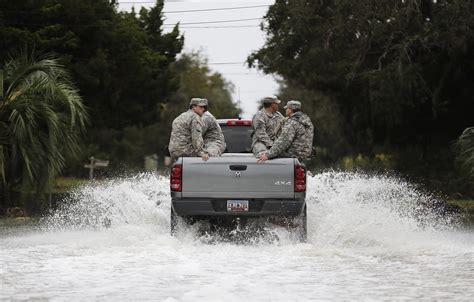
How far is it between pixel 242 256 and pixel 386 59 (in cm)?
2349

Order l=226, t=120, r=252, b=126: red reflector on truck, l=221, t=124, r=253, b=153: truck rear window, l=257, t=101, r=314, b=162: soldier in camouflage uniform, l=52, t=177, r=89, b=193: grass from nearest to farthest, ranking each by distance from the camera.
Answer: l=257, t=101, r=314, b=162: soldier in camouflage uniform → l=226, t=120, r=252, b=126: red reflector on truck → l=221, t=124, r=253, b=153: truck rear window → l=52, t=177, r=89, b=193: grass

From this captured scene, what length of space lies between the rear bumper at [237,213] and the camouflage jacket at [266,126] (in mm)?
1332

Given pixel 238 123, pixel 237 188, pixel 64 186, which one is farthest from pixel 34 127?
pixel 64 186

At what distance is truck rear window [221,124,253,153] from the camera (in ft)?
52.9

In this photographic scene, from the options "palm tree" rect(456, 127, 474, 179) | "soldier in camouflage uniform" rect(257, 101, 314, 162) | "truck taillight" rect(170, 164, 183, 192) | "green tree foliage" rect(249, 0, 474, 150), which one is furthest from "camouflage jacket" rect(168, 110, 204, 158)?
"green tree foliage" rect(249, 0, 474, 150)

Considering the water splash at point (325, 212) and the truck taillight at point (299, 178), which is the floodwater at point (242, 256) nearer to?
the water splash at point (325, 212)

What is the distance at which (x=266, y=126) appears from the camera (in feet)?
48.2

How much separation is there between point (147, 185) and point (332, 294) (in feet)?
25.4

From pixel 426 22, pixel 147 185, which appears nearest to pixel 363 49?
pixel 426 22

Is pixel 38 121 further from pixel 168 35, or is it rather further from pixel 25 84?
pixel 168 35

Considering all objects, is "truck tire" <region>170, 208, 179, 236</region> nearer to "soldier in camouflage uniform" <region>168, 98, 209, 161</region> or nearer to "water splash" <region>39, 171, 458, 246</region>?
"water splash" <region>39, 171, 458, 246</region>

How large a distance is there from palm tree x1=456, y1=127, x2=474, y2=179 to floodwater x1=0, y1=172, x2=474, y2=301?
3.58 m

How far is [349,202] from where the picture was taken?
15.2 metres

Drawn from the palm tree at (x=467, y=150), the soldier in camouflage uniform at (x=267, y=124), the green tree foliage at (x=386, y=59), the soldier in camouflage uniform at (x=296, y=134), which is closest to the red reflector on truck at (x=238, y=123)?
the soldier in camouflage uniform at (x=267, y=124)
